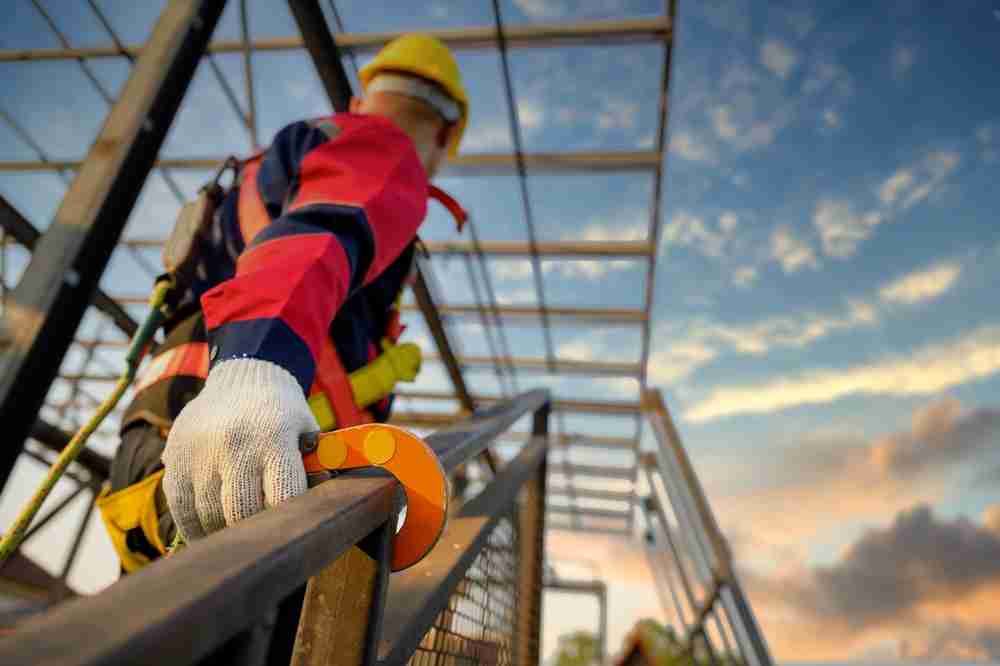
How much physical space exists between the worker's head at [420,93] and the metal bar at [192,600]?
1.53m

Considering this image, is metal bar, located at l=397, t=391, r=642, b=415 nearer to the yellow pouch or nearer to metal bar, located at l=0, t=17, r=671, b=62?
metal bar, located at l=0, t=17, r=671, b=62

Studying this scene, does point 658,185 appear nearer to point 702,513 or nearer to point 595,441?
point 702,513

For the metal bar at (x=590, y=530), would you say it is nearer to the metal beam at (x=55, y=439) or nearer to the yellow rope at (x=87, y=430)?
the metal beam at (x=55, y=439)

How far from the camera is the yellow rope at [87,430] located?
100cm

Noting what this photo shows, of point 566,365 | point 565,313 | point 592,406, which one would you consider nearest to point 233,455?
point 565,313

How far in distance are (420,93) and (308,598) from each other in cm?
160

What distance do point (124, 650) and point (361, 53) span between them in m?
4.94

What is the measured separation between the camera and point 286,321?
36.3 inches

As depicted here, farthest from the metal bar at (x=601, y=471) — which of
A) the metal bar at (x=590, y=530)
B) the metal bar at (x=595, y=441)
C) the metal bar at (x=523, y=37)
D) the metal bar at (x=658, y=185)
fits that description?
the metal bar at (x=523, y=37)

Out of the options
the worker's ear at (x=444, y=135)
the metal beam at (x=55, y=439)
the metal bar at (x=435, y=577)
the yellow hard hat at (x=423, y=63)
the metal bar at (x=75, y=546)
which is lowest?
the metal bar at (x=435, y=577)

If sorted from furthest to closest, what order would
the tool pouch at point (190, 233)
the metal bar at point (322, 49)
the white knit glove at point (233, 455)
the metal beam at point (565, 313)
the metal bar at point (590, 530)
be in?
the metal bar at point (590, 530) < the metal beam at point (565, 313) < the metal bar at point (322, 49) < the tool pouch at point (190, 233) < the white knit glove at point (233, 455)

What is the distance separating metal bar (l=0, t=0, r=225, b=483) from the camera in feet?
3.41

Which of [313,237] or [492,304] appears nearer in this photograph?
[313,237]

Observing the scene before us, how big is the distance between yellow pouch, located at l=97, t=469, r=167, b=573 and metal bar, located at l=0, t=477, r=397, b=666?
0.90 meters
